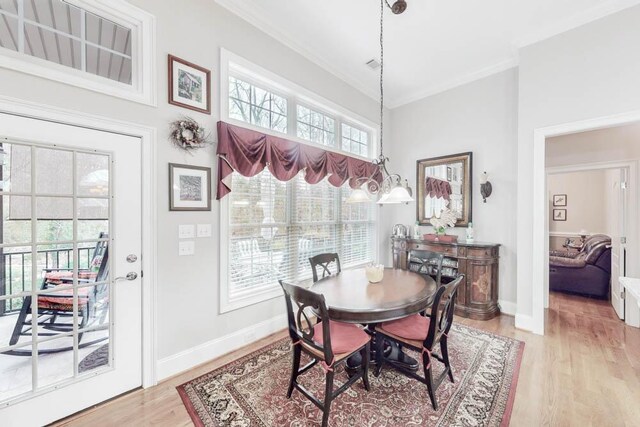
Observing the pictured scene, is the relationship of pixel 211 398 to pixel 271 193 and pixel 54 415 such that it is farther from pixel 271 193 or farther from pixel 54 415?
pixel 271 193

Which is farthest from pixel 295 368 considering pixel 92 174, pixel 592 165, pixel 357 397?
pixel 592 165

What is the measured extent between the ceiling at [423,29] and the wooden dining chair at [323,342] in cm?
279

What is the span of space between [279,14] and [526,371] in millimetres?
4227

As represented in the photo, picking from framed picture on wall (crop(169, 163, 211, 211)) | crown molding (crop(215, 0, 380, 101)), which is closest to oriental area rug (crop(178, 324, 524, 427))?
framed picture on wall (crop(169, 163, 211, 211))

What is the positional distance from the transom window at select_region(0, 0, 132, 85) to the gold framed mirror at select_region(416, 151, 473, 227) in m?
4.11

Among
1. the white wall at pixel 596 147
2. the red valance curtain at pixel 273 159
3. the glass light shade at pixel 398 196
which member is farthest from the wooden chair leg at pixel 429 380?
the white wall at pixel 596 147

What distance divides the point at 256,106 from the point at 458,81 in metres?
3.17

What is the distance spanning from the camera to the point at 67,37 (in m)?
1.90

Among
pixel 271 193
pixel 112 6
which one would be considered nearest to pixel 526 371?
pixel 271 193

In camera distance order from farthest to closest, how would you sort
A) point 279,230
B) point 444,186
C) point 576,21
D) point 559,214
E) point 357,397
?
point 559,214
point 444,186
point 279,230
point 576,21
point 357,397

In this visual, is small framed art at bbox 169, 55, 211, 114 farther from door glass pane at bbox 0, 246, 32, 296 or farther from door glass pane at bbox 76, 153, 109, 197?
door glass pane at bbox 0, 246, 32, 296

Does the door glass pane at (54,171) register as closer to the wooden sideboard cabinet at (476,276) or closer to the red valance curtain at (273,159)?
the red valance curtain at (273,159)

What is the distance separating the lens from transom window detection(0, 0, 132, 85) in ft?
5.61

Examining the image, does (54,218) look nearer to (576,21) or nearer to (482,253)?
(482,253)
